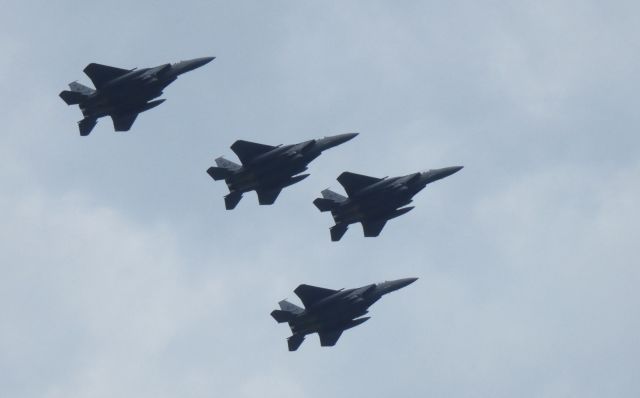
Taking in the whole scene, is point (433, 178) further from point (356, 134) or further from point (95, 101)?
point (95, 101)

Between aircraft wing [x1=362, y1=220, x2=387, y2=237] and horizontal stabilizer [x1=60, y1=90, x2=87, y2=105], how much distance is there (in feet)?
88.4

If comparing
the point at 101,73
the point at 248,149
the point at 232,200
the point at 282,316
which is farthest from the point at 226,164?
the point at 282,316

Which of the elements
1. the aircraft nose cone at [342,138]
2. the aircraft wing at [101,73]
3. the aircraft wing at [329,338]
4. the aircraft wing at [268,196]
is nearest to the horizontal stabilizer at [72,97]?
the aircraft wing at [101,73]

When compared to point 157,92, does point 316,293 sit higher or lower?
lower

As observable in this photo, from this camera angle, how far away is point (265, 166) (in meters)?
176

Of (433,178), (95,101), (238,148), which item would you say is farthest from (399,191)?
(95,101)

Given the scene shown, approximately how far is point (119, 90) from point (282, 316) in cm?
2394

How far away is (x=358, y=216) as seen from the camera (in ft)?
587

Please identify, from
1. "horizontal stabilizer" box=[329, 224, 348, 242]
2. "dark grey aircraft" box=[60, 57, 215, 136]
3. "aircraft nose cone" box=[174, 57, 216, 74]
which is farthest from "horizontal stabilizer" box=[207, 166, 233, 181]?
"horizontal stabilizer" box=[329, 224, 348, 242]

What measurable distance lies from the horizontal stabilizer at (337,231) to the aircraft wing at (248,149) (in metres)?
9.36

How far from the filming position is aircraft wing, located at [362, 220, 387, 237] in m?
180

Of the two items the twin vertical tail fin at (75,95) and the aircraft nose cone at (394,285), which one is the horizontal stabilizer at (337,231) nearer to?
the aircraft nose cone at (394,285)

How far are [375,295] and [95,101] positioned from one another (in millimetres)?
29235

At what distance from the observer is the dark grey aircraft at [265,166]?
6909 inches
